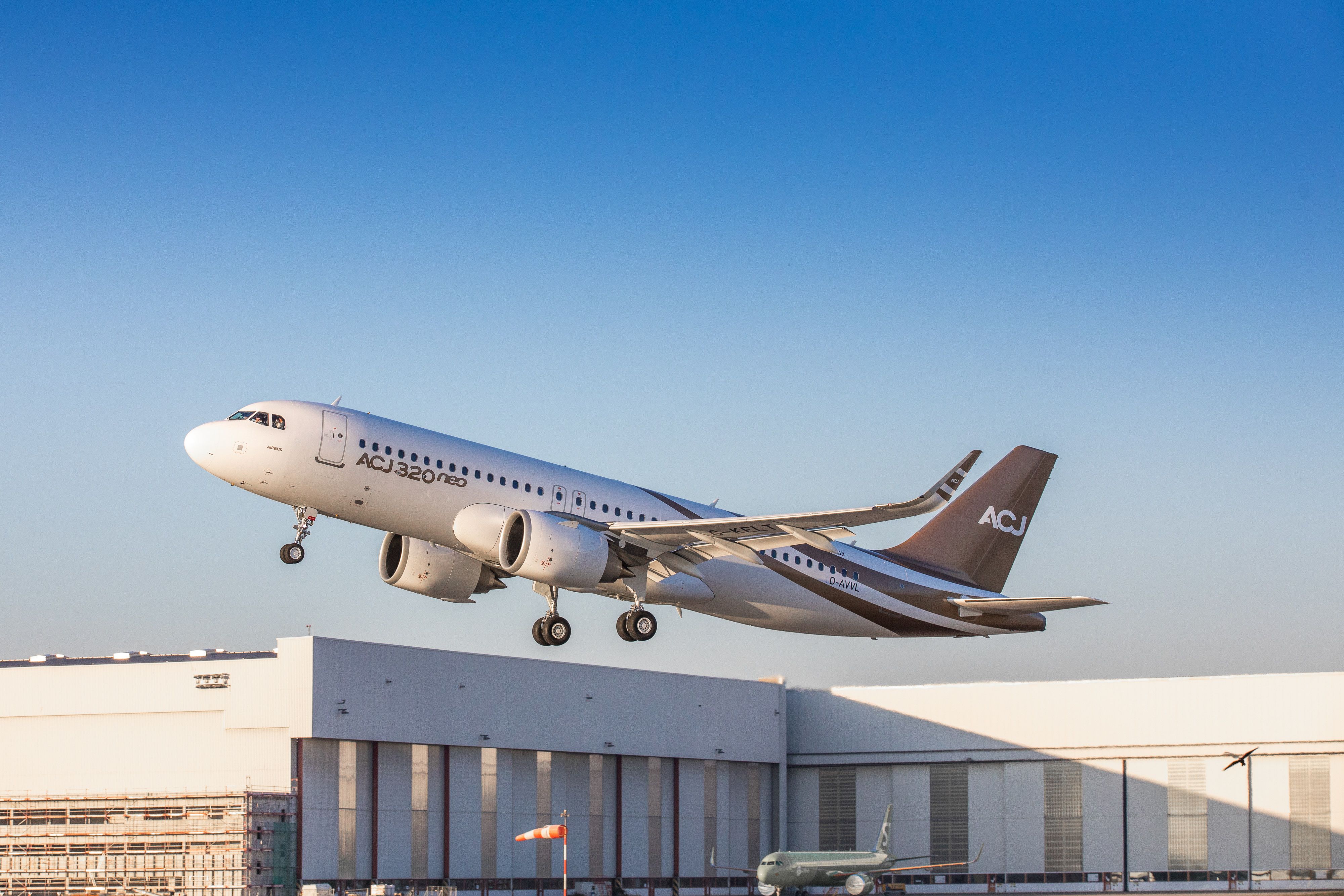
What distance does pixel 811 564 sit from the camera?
1948 inches

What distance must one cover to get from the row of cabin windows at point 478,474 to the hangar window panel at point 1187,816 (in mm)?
40021

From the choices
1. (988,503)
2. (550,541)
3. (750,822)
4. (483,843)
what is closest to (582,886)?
(483,843)

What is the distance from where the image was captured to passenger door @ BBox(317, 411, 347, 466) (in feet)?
137

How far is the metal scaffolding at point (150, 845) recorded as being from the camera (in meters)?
57.2

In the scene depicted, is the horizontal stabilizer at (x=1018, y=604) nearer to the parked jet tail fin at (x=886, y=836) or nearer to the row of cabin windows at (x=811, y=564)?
the row of cabin windows at (x=811, y=564)

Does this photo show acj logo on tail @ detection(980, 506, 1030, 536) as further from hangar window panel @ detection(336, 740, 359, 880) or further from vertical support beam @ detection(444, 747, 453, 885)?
hangar window panel @ detection(336, 740, 359, 880)

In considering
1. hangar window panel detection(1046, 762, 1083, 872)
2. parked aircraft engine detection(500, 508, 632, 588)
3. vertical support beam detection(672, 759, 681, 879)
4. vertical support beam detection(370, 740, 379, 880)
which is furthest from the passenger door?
hangar window panel detection(1046, 762, 1083, 872)

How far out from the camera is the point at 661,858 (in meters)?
75.9

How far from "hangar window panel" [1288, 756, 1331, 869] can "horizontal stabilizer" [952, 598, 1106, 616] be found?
94.4ft

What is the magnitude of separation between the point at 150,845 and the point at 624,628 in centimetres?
2301

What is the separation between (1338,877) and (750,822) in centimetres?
2810

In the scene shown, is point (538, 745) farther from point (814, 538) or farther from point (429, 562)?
point (814, 538)

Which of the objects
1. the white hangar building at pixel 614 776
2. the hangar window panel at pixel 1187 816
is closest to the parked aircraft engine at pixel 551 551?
the white hangar building at pixel 614 776

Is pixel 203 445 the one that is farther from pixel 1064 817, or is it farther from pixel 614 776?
pixel 1064 817
